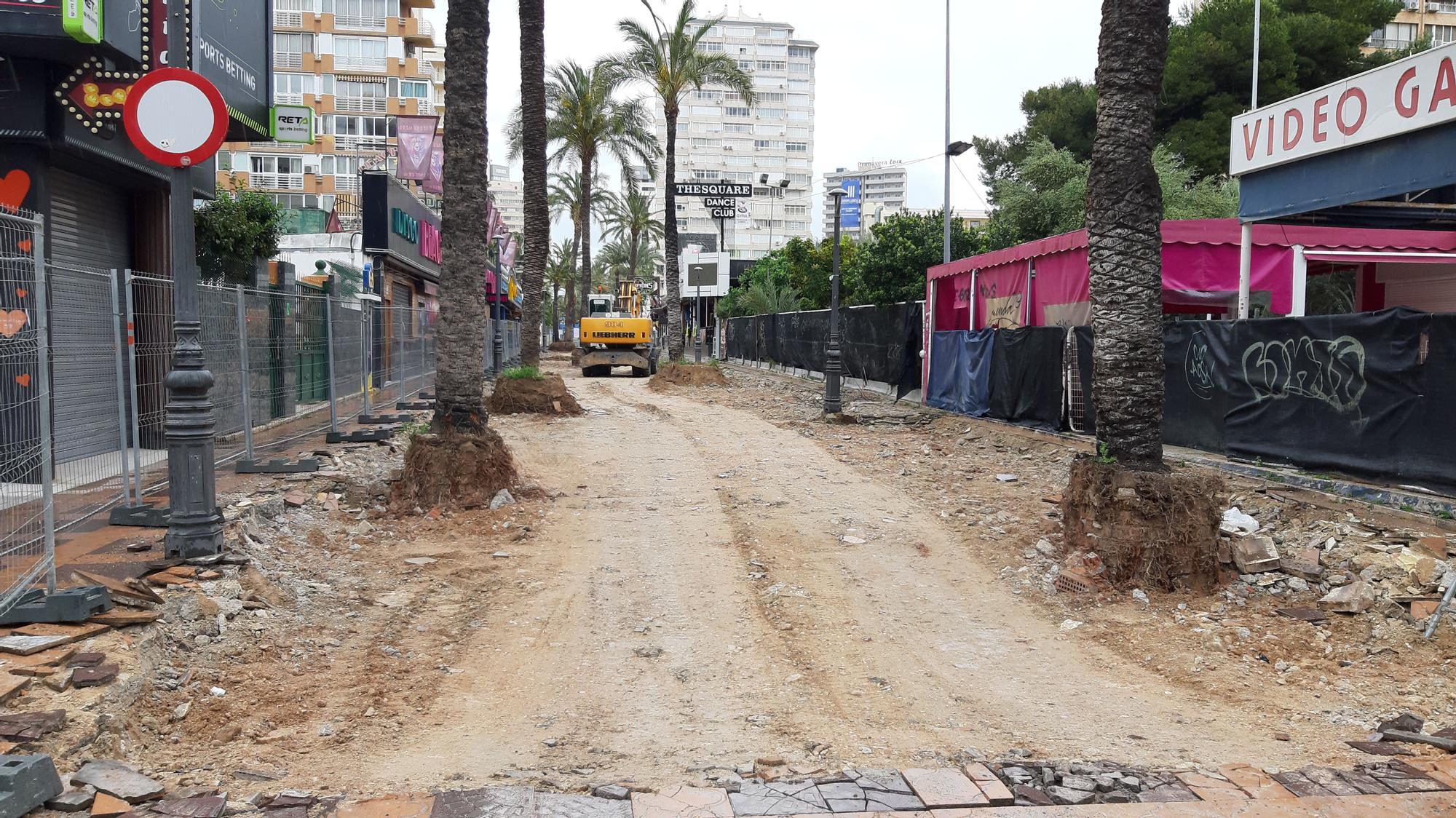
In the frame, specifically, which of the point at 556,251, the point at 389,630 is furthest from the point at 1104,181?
the point at 556,251

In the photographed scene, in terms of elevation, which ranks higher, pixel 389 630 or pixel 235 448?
pixel 235 448

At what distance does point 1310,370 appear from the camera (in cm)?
979

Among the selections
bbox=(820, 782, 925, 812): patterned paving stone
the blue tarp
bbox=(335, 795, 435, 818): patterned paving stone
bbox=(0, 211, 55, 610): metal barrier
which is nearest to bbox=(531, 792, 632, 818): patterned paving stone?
bbox=(335, 795, 435, 818): patterned paving stone

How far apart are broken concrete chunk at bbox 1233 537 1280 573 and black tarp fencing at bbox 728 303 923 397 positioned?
13.9m

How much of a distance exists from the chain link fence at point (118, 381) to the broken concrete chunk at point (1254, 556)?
25.5 ft

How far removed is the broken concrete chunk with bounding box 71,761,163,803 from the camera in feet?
12.9

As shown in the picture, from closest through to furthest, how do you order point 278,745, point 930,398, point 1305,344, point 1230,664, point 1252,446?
1. point 278,745
2. point 1230,664
3. point 1305,344
4. point 1252,446
5. point 930,398

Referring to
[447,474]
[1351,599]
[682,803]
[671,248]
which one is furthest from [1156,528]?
[671,248]

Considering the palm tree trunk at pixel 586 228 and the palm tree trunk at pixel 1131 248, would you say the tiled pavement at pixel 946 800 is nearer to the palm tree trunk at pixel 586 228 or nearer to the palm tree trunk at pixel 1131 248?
the palm tree trunk at pixel 1131 248

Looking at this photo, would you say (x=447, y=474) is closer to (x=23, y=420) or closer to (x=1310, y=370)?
(x=23, y=420)

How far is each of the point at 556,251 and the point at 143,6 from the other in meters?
77.6

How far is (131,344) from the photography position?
308 inches

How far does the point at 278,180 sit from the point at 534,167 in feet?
141

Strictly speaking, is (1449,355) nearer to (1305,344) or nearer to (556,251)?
(1305,344)
